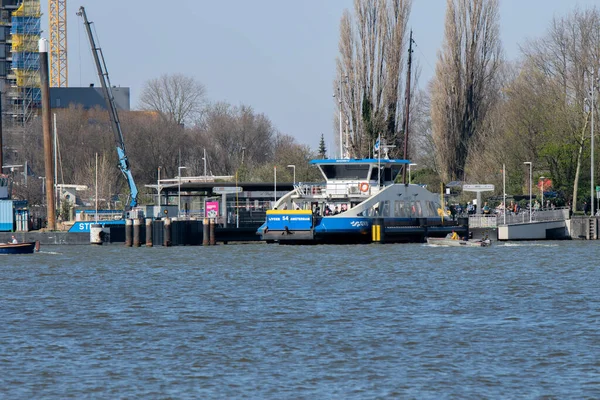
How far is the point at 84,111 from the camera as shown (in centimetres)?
13150

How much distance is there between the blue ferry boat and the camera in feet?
221

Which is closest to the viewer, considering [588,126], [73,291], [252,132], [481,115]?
[73,291]

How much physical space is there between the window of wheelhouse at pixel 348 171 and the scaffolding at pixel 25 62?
7536 cm

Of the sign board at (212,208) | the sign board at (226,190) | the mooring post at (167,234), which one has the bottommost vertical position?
the mooring post at (167,234)

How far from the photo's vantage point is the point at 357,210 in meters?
67.8

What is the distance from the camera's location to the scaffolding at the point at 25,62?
463ft

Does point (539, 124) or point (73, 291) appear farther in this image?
point (539, 124)

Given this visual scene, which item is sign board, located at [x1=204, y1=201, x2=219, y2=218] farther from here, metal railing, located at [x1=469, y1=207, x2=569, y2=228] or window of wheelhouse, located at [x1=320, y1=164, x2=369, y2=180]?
metal railing, located at [x1=469, y1=207, x2=569, y2=228]

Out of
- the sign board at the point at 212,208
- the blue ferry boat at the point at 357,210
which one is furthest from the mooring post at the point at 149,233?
the blue ferry boat at the point at 357,210

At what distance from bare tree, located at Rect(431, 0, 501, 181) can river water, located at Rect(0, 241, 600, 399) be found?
35593 mm

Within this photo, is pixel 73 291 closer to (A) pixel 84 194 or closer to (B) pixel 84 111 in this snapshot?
(A) pixel 84 194

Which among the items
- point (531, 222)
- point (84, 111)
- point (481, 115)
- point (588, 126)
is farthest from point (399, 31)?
point (84, 111)

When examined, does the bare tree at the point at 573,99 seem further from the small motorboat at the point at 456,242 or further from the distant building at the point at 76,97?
the distant building at the point at 76,97

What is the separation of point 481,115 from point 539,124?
6.67m
